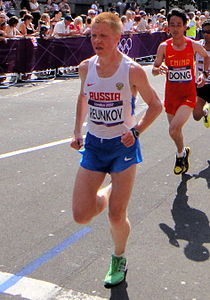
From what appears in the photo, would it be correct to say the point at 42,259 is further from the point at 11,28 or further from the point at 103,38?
the point at 11,28

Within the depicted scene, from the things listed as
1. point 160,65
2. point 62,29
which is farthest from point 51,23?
point 160,65

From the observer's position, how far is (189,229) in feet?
16.7

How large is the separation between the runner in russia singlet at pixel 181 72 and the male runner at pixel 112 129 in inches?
117

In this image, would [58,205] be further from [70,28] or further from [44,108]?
[70,28]

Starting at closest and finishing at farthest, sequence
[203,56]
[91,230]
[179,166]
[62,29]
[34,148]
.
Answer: [91,230] → [179,166] → [203,56] → [34,148] → [62,29]

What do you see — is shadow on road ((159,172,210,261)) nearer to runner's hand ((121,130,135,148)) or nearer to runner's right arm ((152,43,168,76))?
runner's hand ((121,130,135,148))

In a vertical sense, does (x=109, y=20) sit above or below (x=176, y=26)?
above

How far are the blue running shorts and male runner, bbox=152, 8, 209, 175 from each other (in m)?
2.81

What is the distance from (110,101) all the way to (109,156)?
16.5 inches

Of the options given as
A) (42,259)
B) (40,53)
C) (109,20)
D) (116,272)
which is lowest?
(40,53)

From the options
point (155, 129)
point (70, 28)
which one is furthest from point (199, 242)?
point (70, 28)

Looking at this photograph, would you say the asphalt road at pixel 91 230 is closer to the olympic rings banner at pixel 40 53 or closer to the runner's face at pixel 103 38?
the runner's face at pixel 103 38

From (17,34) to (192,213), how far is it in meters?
12.4

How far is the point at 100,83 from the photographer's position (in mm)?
3906
